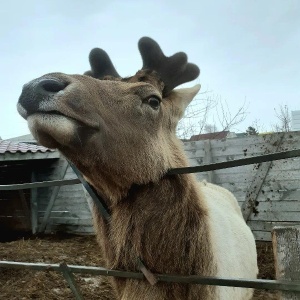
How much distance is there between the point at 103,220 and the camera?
8.17ft

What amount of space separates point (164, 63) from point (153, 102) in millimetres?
559

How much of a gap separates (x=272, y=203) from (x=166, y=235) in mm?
5235

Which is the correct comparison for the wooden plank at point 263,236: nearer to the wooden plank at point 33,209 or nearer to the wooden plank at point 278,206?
the wooden plank at point 278,206

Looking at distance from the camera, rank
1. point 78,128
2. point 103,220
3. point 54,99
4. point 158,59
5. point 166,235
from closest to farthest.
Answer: point 54,99, point 78,128, point 166,235, point 103,220, point 158,59

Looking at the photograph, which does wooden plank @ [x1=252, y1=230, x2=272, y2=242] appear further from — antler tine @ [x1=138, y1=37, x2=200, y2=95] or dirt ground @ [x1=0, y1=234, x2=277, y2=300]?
antler tine @ [x1=138, y1=37, x2=200, y2=95]

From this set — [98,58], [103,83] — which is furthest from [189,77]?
[103,83]

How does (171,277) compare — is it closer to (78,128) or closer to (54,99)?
(78,128)

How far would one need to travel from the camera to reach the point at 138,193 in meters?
2.31

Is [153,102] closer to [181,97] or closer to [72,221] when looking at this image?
[181,97]

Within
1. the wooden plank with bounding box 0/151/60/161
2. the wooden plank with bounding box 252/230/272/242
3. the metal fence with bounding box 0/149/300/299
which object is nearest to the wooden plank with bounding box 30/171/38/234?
the wooden plank with bounding box 0/151/60/161

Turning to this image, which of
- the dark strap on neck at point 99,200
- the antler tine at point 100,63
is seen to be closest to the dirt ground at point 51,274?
the dark strap on neck at point 99,200

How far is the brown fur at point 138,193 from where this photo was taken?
83.0 inches

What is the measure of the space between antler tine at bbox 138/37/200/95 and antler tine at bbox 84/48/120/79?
1.04 ft

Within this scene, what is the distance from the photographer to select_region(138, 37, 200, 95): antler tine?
2.86m
